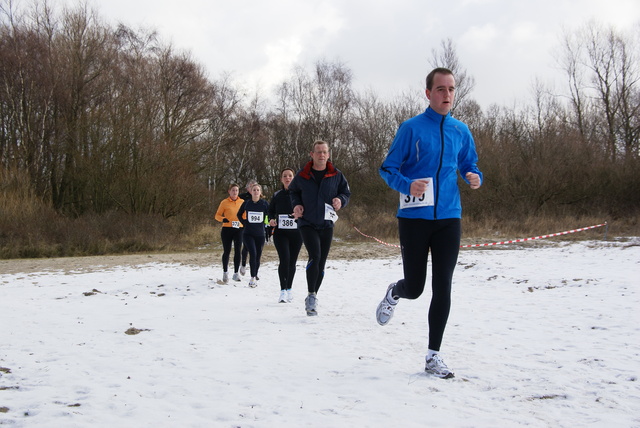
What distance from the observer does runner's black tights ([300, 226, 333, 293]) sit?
5797mm

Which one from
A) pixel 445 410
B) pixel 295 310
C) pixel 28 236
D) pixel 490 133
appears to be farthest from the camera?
pixel 490 133

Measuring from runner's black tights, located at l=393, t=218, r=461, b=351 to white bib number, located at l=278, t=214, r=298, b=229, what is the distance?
3367 millimetres

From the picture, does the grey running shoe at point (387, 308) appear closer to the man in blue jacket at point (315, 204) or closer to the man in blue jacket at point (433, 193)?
the man in blue jacket at point (433, 193)

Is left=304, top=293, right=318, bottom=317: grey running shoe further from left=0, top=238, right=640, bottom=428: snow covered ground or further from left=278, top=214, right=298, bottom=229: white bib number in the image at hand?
left=278, top=214, right=298, bottom=229: white bib number

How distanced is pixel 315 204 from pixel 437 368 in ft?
9.05

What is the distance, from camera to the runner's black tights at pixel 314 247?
19.0ft

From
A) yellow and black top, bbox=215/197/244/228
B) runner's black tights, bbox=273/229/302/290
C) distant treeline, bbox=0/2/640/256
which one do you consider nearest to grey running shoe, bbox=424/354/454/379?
runner's black tights, bbox=273/229/302/290

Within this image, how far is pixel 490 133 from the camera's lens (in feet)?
105

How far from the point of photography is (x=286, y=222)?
691cm

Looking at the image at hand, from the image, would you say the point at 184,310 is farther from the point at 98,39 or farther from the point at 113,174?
the point at 98,39

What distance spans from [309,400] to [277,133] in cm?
3636

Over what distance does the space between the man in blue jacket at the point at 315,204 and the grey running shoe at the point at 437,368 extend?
253 centimetres

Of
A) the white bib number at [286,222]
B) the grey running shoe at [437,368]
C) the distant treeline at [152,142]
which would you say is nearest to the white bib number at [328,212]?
the white bib number at [286,222]

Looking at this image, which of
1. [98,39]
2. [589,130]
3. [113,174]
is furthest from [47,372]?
[589,130]
